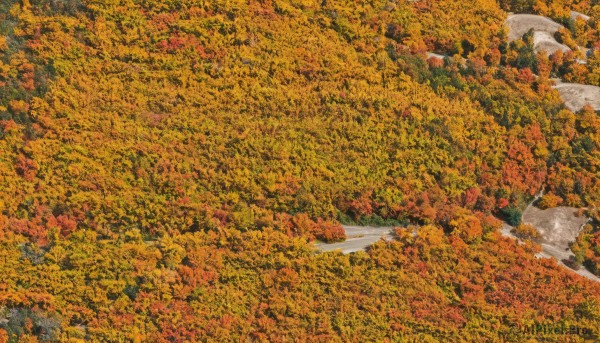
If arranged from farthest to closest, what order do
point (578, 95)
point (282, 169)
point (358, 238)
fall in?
point (578, 95)
point (282, 169)
point (358, 238)

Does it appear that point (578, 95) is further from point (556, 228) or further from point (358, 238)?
point (358, 238)

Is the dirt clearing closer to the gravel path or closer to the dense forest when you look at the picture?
the dense forest

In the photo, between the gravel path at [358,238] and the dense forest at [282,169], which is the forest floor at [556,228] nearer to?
the dense forest at [282,169]

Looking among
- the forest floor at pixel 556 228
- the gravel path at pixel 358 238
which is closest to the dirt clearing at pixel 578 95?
the forest floor at pixel 556 228

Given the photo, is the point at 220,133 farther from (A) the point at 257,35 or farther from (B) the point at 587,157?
(B) the point at 587,157

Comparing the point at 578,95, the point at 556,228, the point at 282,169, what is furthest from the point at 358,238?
the point at 578,95

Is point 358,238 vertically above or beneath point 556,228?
beneath

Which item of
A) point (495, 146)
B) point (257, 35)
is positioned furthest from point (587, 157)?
point (257, 35)
